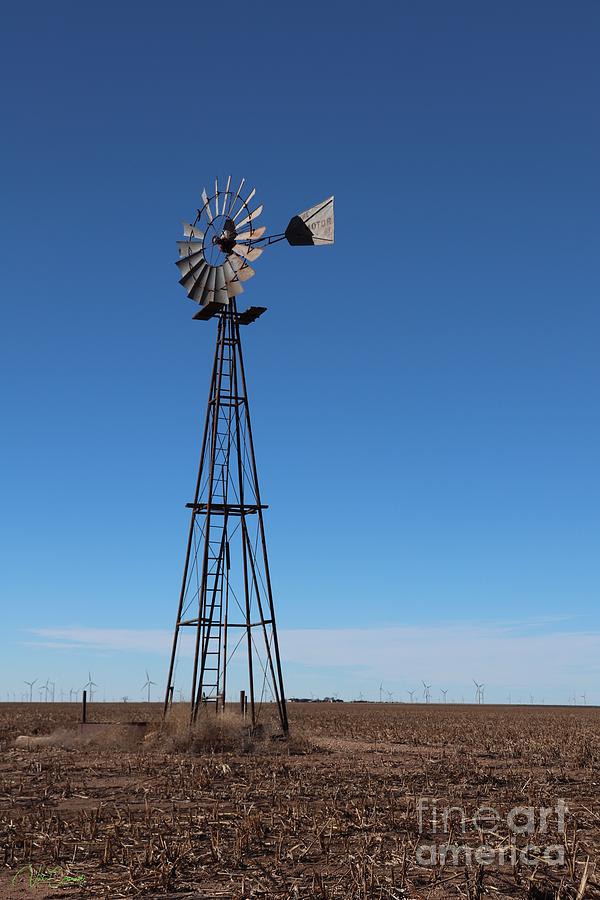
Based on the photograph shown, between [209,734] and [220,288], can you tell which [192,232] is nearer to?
[220,288]

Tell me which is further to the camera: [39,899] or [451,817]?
[451,817]

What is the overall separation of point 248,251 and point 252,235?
62cm

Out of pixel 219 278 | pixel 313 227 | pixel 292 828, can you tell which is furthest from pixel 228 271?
pixel 292 828

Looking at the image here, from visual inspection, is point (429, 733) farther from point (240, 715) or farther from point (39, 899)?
point (39, 899)

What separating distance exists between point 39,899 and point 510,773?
1367 cm

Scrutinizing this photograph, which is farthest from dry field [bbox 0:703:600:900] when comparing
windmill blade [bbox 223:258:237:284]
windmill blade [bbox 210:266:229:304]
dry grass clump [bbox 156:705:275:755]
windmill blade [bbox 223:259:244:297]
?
windmill blade [bbox 223:258:237:284]

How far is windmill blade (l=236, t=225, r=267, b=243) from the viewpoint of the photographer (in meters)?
32.0

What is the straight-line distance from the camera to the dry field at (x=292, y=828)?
1035cm

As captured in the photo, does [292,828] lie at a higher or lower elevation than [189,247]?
lower

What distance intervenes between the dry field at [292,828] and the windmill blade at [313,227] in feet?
51.6

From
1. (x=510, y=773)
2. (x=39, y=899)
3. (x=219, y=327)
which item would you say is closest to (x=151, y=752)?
(x=510, y=773)

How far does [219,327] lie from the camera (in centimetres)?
3266

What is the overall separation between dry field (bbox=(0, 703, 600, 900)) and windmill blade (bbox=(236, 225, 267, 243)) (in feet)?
54.6

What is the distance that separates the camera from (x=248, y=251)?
32.0 m
